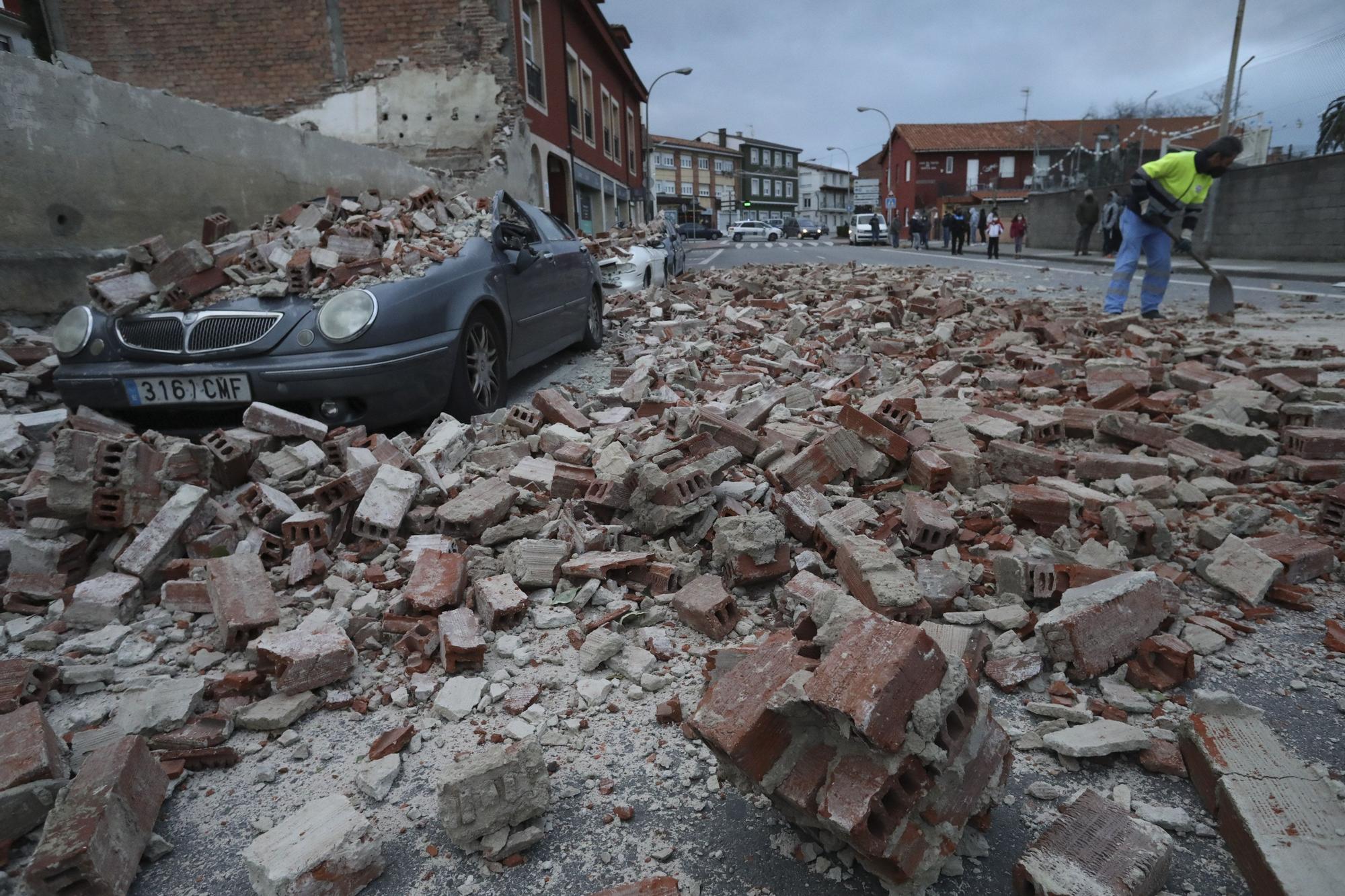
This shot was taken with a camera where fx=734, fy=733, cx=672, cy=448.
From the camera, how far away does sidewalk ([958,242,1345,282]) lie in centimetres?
1373

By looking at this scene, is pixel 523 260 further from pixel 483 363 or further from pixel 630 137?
pixel 630 137

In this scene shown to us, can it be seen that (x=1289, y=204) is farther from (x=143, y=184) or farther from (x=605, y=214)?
(x=143, y=184)

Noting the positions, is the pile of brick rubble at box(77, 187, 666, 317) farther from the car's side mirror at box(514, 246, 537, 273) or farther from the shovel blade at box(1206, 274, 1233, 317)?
the shovel blade at box(1206, 274, 1233, 317)

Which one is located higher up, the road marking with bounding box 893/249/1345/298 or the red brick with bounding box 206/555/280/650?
the road marking with bounding box 893/249/1345/298

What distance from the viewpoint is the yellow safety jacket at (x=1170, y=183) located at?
813 cm

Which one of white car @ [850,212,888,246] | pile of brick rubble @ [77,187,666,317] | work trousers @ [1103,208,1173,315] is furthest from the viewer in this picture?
white car @ [850,212,888,246]

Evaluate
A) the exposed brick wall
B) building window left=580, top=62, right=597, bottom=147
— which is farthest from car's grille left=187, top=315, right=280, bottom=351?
building window left=580, top=62, right=597, bottom=147

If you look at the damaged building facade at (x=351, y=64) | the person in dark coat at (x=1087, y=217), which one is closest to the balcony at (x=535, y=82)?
the damaged building facade at (x=351, y=64)

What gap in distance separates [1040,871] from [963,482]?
2.27 m

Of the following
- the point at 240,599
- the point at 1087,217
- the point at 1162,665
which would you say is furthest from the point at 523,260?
the point at 1087,217

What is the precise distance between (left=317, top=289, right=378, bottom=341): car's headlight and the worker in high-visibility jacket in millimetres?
7834

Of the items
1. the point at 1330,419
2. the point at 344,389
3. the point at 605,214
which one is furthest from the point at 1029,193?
the point at 344,389

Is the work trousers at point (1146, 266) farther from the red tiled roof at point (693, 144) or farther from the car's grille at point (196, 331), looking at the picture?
the red tiled roof at point (693, 144)

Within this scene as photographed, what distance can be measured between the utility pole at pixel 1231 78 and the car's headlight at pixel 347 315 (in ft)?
74.5
